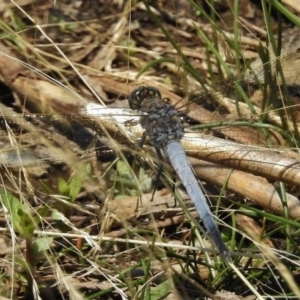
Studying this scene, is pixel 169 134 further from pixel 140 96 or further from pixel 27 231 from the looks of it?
pixel 27 231

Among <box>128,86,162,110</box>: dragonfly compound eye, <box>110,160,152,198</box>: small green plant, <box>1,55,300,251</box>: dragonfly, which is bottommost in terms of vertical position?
<box>110,160,152,198</box>: small green plant

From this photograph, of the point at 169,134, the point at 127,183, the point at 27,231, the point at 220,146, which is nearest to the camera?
the point at 27,231

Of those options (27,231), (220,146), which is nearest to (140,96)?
(220,146)

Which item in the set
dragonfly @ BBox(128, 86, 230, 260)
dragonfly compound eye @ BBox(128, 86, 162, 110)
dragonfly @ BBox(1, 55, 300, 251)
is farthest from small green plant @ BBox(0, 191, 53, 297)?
dragonfly compound eye @ BBox(128, 86, 162, 110)

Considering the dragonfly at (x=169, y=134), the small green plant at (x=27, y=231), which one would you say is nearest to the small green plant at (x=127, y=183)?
the dragonfly at (x=169, y=134)

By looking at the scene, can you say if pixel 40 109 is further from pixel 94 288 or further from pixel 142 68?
pixel 94 288

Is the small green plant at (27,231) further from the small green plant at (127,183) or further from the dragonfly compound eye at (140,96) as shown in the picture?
the dragonfly compound eye at (140,96)

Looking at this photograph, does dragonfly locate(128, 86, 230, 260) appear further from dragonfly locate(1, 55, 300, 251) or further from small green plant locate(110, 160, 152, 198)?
small green plant locate(110, 160, 152, 198)

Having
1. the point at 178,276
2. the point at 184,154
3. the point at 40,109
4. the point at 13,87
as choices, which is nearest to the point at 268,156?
the point at 184,154
